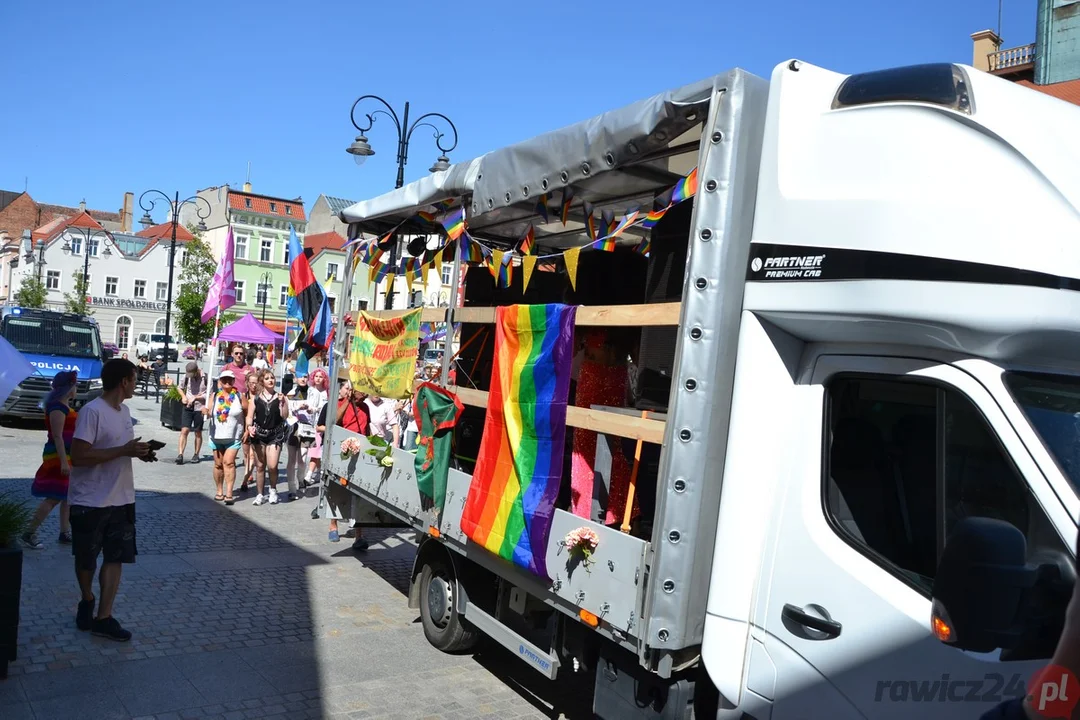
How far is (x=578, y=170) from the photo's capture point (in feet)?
14.7

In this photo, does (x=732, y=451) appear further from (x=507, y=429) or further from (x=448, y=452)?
(x=448, y=452)

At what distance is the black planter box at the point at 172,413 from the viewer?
54.1ft

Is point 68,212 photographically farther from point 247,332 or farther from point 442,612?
point 442,612

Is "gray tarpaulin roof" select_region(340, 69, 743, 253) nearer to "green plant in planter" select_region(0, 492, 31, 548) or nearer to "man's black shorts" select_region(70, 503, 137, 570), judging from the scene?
"man's black shorts" select_region(70, 503, 137, 570)

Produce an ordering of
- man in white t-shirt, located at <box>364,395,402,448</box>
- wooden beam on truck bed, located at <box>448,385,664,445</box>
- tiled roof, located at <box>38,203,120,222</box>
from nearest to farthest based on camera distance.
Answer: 1. wooden beam on truck bed, located at <box>448,385,664,445</box>
2. man in white t-shirt, located at <box>364,395,402,448</box>
3. tiled roof, located at <box>38,203,120,222</box>

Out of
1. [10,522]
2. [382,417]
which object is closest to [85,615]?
[10,522]

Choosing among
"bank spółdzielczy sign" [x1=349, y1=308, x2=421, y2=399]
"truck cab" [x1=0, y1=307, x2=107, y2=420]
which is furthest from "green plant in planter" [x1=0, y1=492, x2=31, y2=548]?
"truck cab" [x1=0, y1=307, x2=107, y2=420]

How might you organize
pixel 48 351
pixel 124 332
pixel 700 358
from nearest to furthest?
Result: pixel 700 358 → pixel 48 351 → pixel 124 332

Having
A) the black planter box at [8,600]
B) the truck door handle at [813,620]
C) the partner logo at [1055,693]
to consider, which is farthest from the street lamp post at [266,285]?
the partner logo at [1055,693]

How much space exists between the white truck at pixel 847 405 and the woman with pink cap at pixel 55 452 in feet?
18.0

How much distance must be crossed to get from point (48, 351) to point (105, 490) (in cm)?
1426

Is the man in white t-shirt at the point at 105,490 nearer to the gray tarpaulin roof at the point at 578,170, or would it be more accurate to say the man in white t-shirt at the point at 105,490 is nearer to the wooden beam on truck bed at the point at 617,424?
the gray tarpaulin roof at the point at 578,170

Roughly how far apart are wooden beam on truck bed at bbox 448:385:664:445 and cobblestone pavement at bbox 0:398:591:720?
6.84 feet

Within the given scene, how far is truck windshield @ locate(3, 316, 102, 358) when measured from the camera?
18.1m
